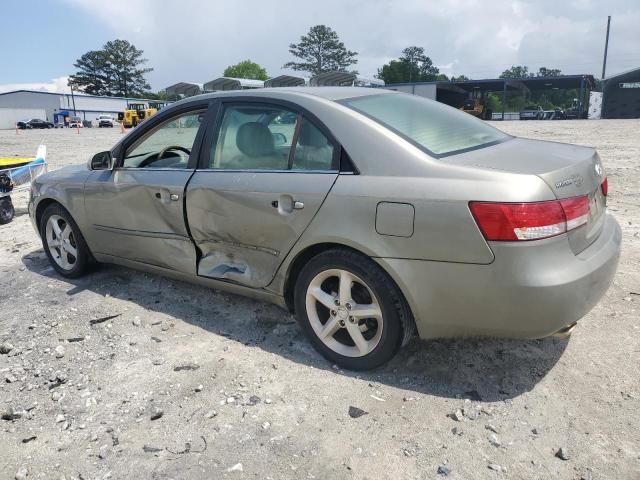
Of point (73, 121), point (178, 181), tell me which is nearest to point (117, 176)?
point (178, 181)

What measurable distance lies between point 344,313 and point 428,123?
1.28 metres

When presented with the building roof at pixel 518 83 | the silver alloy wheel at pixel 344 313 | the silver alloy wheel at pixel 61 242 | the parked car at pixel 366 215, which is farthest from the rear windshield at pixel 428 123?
the building roof at pixel 518 83

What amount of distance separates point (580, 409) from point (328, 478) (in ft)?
4.45

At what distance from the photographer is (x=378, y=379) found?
2.93m

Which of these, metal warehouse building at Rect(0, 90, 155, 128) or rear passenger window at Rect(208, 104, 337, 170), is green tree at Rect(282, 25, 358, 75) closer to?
metal warehouse building at Rect(0, 90, 155, 128)

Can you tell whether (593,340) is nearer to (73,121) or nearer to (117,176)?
(117,176)

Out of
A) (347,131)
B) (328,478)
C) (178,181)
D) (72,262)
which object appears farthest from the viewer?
(72,262)

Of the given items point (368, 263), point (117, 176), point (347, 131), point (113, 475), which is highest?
point (347, 131)

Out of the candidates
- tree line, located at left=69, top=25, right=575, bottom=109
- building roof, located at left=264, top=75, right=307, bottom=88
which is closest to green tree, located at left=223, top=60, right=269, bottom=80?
tree line, located at left=69, top=25, right=575, bottom=109

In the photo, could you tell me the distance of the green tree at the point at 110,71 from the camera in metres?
105

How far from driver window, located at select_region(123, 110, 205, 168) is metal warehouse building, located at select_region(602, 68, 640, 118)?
57.7 m

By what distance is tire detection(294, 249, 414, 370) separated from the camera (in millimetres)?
2756

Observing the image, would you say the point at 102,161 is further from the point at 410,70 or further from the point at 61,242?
the point at 410,70

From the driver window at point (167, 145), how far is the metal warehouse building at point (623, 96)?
57.7 metres
